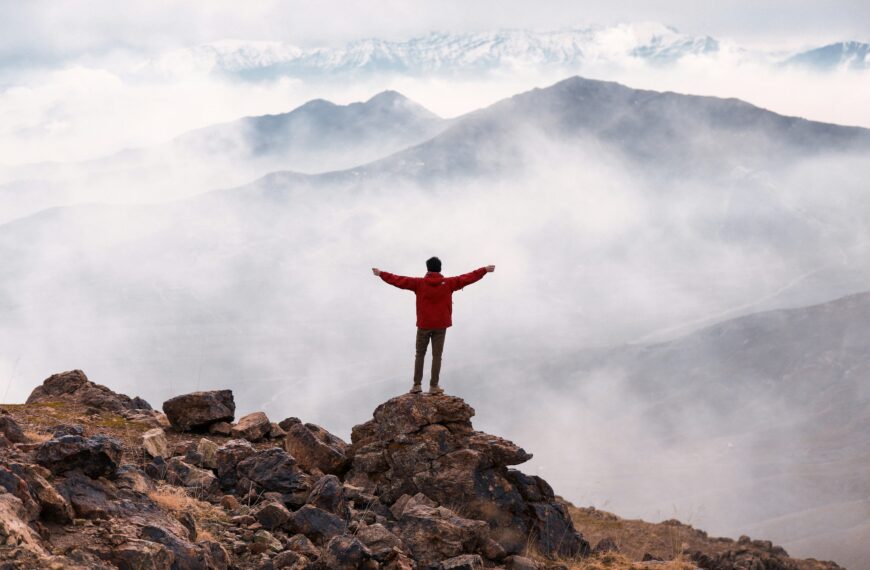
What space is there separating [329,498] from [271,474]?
1.52 m

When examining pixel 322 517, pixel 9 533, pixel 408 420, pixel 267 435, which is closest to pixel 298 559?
pixel 322 517

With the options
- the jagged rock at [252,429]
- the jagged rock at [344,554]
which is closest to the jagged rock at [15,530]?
the jagged rock at [344,554]

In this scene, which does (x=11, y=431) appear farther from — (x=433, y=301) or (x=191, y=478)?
(x=433, y=301)

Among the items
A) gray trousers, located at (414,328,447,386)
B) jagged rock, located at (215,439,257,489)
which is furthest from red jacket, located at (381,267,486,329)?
jagged rock, located at (215,439,257,489)

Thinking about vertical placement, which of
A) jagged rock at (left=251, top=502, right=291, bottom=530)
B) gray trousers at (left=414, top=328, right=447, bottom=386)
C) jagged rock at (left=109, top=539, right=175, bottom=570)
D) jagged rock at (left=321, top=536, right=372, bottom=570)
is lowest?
jagged rock at (left=109, top=539, right=175, bottom=570)

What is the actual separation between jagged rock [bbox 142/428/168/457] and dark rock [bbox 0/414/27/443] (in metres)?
2.73

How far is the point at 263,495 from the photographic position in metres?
17.5

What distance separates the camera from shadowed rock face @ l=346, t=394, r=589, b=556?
19.2m

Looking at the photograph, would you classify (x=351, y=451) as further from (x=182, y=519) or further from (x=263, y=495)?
(x=182, y=519)

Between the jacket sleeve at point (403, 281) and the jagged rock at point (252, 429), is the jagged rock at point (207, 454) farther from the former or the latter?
the jacket sleeve at point (403, 281)

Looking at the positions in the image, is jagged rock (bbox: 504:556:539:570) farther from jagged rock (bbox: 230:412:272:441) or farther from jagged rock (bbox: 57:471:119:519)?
jagged rock (bbox: 230:412:272:441)

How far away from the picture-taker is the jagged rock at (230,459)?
1811 centimetres

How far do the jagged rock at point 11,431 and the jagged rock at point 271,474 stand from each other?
13.1 feet

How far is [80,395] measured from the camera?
25.7 meters
